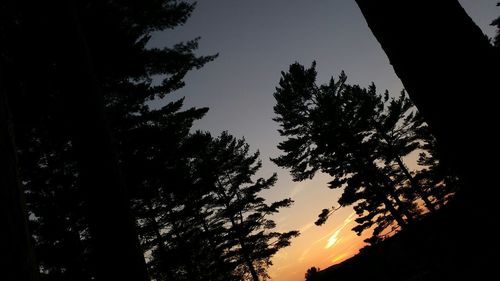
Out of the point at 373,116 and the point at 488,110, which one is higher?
the point at 373,116

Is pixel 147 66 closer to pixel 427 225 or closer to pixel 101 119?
pixel 101 119

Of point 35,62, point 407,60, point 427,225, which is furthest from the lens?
point 427,225

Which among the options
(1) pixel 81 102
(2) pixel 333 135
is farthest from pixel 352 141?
(1) pixel 81 102

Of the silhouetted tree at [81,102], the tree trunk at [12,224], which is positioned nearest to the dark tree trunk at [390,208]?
the silhouetted tree at [81,102]

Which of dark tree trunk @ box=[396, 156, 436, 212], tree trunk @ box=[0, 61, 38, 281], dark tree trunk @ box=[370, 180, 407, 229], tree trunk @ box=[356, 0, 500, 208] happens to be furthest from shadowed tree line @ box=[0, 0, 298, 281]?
dark tree trunk @ box=[396, 156, 436, 212]

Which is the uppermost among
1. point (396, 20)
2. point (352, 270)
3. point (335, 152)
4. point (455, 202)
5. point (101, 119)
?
point (335, 152)

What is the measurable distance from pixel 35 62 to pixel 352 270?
19184 mm

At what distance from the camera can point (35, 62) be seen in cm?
755

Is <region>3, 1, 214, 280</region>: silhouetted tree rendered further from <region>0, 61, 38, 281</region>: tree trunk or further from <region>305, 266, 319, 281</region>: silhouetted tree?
<region>305, 266, 319, 281</region>: silhouetted tree

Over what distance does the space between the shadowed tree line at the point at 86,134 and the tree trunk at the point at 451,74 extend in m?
1.89

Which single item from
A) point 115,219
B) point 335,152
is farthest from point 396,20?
point 335,152

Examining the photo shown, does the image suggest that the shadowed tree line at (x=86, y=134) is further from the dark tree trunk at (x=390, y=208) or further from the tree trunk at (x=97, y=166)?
the dark tree trunk at (x=390, y=208)

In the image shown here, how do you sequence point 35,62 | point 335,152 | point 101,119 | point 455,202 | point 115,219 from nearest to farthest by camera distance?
point 115,219, point 101,119, point 35,62, point 455,202, point 335,152

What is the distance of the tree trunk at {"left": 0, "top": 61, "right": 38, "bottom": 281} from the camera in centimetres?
143
